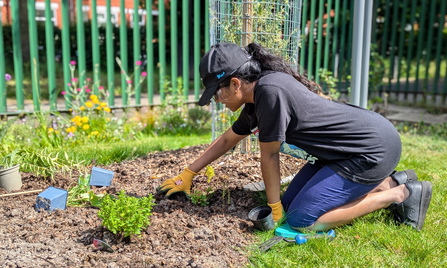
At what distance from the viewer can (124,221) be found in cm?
198

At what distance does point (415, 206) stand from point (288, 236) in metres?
0.76

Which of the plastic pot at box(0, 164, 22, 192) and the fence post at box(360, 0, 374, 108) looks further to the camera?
the fence post at box(360, 0, 374, 108)

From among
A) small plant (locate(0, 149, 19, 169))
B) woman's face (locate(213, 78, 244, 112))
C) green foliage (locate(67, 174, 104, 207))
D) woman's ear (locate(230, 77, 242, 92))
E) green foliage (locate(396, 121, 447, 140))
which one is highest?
woman's ear (locate(230, 77, 242, 92))

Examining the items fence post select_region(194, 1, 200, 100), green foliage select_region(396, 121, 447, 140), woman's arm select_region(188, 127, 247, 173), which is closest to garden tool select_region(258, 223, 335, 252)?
woman's arm select_region(188, 127, 247, 173)

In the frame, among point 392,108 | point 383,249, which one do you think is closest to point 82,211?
point 383,249

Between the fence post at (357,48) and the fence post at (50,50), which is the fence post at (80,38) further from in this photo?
the fence post at (357,48)

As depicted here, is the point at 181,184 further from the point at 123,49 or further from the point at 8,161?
the point at 123,49

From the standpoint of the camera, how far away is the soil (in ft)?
6.26

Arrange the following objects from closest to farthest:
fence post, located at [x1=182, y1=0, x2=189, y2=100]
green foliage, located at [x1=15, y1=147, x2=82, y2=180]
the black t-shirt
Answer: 1. the black t-shirt
2. green foliage, located at [x1=15, y1=147, x2=82, y2=180]
3. fence post, located at [x1=182, y1=0, x2=189, y2=100]

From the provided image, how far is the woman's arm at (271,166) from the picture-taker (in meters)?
2.13

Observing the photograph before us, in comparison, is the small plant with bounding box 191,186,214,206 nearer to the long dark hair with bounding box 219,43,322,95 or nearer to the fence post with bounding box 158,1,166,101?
the long dark hair with bounding box 219,43,322,95

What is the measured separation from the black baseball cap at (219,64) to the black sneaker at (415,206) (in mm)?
1239

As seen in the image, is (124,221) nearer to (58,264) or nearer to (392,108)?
(58,264)

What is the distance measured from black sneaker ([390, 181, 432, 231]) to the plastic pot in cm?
247
